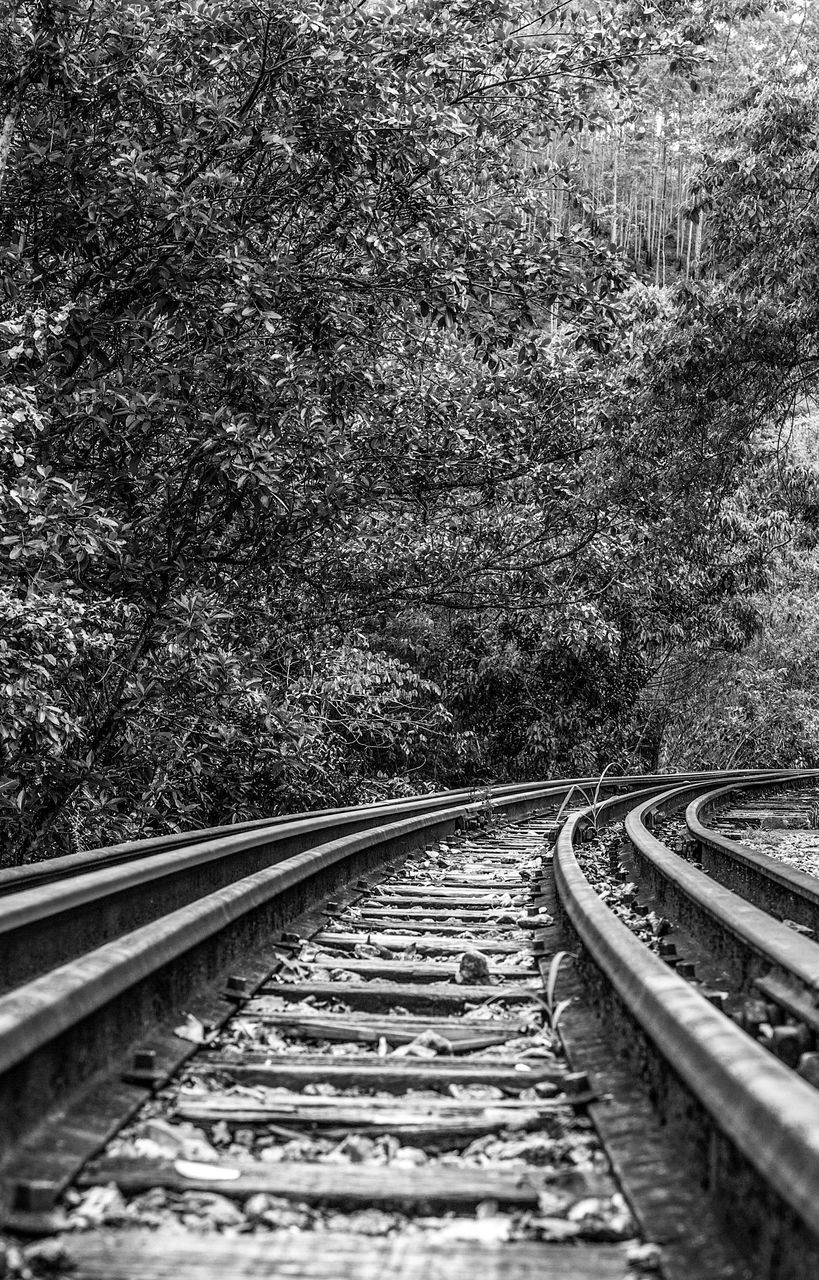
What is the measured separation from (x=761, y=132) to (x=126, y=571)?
23.6 feet

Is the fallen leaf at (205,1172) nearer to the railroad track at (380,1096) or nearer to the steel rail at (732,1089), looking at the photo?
the railroad track at (380,1096)

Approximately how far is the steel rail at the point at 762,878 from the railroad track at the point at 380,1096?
1.19 metres

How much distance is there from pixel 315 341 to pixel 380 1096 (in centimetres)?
719

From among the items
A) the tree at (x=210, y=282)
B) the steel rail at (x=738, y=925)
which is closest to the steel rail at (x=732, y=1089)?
the steel rail at (x=738, y=925)

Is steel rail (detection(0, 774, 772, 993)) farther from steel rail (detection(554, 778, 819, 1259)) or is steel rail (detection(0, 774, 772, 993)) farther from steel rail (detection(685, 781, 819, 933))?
steel rail (detection(685, 781, 819, 933))

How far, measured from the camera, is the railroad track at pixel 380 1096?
1.95 meters

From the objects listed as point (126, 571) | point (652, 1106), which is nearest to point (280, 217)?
point (126, 571)

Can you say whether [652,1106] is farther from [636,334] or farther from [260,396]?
[636,334]

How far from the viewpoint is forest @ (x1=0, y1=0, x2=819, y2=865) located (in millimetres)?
8172

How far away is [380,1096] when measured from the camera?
303cm

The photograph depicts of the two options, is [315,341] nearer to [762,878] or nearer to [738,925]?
[762,878]

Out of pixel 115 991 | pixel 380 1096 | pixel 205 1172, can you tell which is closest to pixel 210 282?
pixel 115 991

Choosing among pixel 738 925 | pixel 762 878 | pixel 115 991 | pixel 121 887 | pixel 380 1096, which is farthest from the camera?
pixel 762 878

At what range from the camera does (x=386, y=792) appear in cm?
1733
